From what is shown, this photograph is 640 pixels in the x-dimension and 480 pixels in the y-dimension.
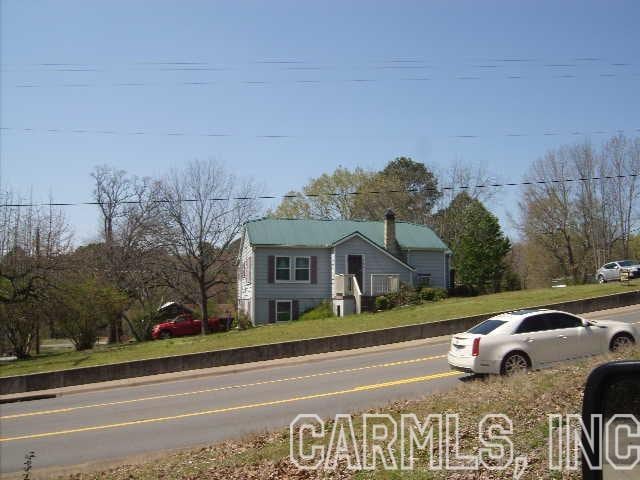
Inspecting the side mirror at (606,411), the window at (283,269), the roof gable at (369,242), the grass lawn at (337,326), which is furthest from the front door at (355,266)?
the side mirror at (606,411)

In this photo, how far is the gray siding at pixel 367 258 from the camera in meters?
39.2

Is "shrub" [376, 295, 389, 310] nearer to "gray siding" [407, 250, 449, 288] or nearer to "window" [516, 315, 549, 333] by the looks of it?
"gray siding" [407, 250, 449, 288]

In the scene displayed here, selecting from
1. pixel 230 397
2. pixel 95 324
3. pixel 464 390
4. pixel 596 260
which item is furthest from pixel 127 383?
pixel 596 260

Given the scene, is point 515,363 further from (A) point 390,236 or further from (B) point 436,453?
(A) point 390,236

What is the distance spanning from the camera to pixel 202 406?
50.6 feet

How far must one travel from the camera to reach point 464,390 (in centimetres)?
1161

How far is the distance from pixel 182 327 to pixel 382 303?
46.2 ft

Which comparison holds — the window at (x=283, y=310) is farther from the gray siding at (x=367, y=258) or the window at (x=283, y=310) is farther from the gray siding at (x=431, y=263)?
the gray siding at (x=431, y=263)

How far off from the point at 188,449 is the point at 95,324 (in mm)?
31331

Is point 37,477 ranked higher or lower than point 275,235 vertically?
lower

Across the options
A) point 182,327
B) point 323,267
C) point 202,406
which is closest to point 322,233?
point 323,267

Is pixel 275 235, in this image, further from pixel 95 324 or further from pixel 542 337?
pixel 542 337

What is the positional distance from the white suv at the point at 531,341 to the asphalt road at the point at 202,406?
0.99 m

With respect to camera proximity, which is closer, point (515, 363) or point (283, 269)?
point (515, 363)
